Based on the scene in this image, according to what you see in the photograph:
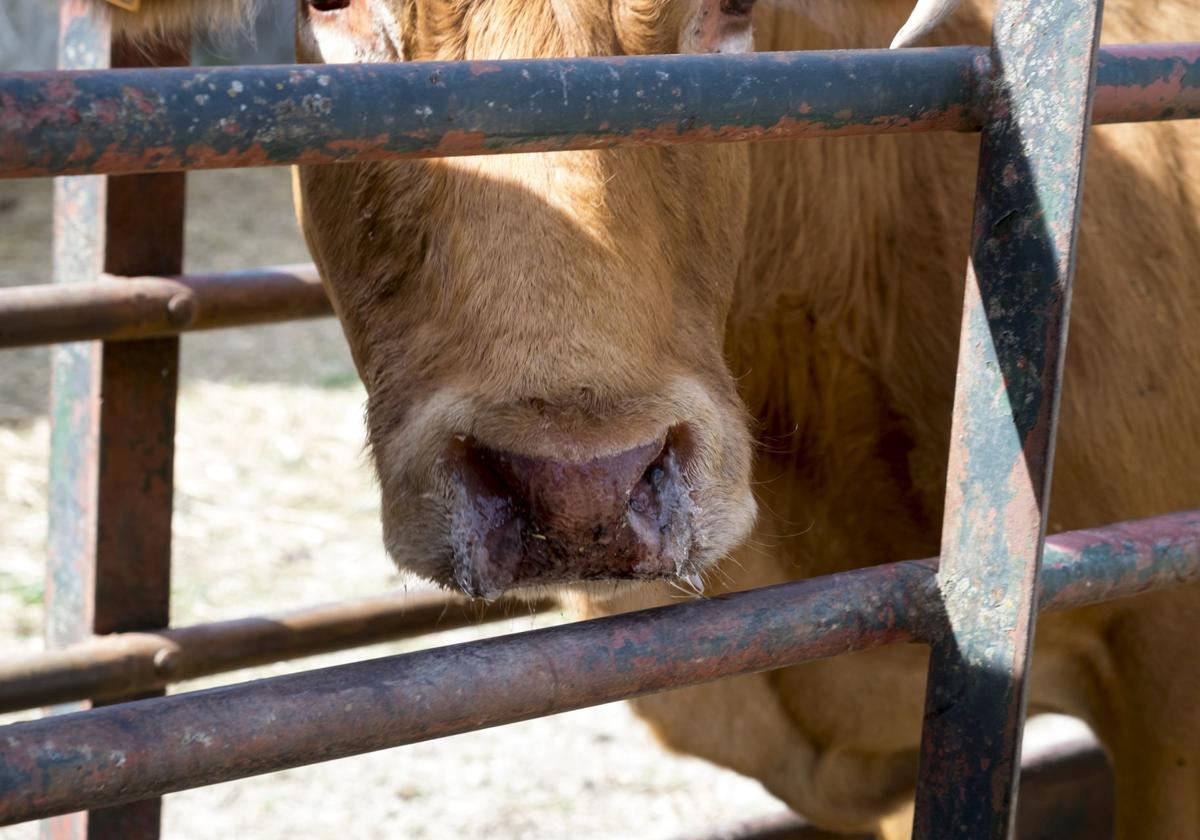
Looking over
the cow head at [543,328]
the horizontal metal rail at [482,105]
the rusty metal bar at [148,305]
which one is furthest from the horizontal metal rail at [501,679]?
the rusty metal bar at [148,305]

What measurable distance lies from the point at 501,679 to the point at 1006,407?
0.55 metres

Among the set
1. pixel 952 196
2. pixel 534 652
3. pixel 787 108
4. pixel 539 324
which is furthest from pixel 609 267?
pixel 952 196

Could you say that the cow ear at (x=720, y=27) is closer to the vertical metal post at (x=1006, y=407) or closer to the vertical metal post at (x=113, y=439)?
the vertical metal post at (x=1006, y=407)

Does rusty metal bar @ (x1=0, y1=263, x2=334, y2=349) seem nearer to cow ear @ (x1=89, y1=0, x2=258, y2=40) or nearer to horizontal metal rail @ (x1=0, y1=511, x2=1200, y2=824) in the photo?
cow ear @ (x1=89, y1=0, x2=258, y2=40)

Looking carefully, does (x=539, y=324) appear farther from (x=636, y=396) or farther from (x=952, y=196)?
(x=952, y=196)

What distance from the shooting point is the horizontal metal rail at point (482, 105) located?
971 millimetres

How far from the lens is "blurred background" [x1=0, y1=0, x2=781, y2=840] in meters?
3.66

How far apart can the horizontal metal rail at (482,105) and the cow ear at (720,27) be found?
0.74 meters

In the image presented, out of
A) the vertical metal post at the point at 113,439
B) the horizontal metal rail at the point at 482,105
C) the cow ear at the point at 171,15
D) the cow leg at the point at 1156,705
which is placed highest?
the cow ear at the point at 171,15

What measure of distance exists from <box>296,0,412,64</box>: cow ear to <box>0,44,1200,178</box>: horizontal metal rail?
80cm

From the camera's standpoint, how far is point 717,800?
3889mm

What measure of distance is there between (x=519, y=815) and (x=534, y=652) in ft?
8.52

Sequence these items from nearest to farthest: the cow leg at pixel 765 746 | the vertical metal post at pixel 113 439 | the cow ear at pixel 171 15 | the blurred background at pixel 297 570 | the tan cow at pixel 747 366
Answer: the tan cow at pixel 747 366, the cow ear at pixel 171 15, the vertical metal post at pixel 113 439, the cow leg at pixel 765 746, the blurred background at pixel 297 570

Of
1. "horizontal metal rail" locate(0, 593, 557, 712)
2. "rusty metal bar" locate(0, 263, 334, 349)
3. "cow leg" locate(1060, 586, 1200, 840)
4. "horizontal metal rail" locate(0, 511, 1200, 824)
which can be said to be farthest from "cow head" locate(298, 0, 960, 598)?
"cow leg" locate(1060, 586, 1200, 840)
